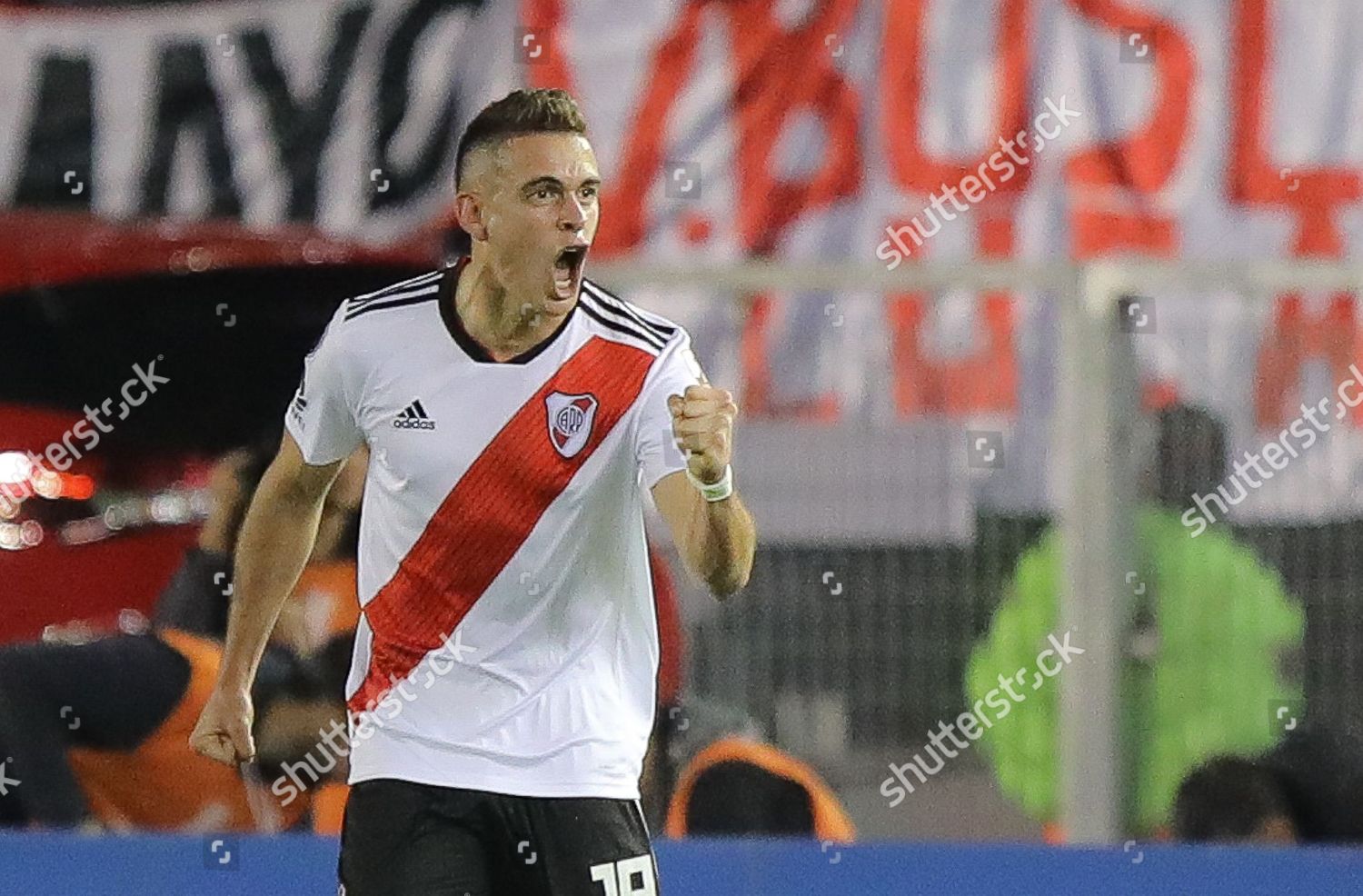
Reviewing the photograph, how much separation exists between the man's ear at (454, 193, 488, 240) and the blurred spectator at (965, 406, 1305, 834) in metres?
1.98

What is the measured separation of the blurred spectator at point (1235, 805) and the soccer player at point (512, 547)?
1.84 m

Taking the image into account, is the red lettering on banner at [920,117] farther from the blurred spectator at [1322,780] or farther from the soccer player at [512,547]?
the soccer player at [512,547]

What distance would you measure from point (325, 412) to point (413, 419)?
0.54 ft

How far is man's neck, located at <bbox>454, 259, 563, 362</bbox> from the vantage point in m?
3.42

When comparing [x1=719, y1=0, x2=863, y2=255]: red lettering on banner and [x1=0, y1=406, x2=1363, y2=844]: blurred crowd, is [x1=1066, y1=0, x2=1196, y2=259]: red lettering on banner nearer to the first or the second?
[x1=719, y1=0, x2=863, y2=255]: red lettering on banner

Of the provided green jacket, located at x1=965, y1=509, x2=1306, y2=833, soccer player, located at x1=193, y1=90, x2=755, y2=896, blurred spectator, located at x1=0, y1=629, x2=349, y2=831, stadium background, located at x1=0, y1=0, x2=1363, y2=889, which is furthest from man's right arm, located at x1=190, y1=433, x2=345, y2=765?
stadium background, located at x1=0, y1=0, x2=1363, y2=889

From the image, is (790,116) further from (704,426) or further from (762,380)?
(704,426)

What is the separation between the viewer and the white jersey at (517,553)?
3.38 m

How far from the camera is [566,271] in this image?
336 centimetres

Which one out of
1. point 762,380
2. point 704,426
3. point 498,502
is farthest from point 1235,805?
point 704,426

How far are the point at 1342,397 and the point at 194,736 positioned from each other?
100 inches

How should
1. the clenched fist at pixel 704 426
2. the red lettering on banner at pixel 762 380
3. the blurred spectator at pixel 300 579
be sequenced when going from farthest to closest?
the blurred spectator at pixel 300 579, the red lettering on banner at pixel 762 380, the clenched fist at pixel 704 426

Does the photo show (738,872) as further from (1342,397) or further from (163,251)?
(163,251)

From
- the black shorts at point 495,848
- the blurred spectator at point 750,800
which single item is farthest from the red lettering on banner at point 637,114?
the black shorts at point 495,848
